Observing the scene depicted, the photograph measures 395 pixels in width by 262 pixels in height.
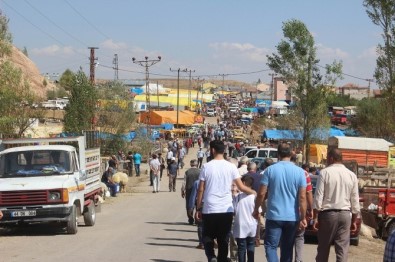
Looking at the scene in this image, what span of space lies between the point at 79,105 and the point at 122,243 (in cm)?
3018

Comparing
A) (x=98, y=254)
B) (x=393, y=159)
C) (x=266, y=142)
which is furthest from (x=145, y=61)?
(x=98, y=254)

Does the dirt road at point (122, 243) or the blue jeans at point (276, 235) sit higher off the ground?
the blue jeans at point (276, 235)

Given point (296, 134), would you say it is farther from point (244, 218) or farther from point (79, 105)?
point (244, 218)

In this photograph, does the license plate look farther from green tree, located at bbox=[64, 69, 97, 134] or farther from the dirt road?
green tree, located at bbox=[64, 69, 97, 134]

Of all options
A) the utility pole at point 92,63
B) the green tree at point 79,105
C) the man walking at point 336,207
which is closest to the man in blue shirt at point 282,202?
the man walking at point 336,207

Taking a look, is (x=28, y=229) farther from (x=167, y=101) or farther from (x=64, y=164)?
(x=167, y=101)

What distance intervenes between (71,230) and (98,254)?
338 cm

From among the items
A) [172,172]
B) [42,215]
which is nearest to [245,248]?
[42,215]

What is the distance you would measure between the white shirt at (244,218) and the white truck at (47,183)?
6243mm

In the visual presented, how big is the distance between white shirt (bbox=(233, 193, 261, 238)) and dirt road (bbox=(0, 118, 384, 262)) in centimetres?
223

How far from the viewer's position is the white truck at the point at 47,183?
49.6ft

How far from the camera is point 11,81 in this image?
77.1 feet

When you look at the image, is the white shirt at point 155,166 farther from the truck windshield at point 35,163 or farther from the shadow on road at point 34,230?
the truck windshield at point 35,163

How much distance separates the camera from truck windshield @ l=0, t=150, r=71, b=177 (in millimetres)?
16047
